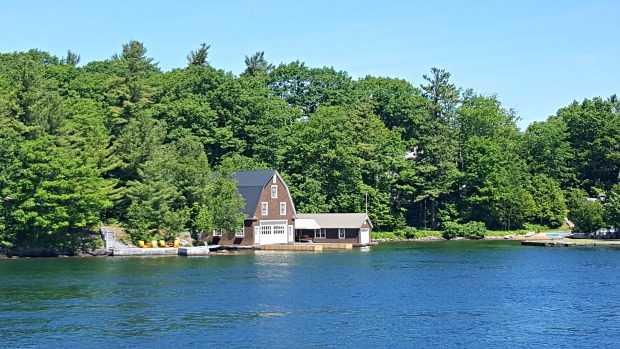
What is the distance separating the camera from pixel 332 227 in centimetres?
7888

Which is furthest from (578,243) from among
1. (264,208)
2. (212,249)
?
(212,249)

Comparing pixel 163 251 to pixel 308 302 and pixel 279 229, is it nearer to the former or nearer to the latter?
pixel 279 229

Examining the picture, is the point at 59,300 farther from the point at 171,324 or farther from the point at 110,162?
the point at 110,162

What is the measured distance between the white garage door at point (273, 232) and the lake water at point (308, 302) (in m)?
10.2

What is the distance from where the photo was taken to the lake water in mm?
33438

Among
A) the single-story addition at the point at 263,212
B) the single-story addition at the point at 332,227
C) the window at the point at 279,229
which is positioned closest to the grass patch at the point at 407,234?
the single-story addition at the point at 332,227

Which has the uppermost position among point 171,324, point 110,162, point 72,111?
point 72,111

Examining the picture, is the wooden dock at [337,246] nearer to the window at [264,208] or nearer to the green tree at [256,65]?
the window at [264,208]

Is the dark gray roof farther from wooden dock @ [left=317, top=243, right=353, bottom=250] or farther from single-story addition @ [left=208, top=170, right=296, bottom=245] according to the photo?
wooden dock @ [left=317, top=243, right=353, bottom=250]

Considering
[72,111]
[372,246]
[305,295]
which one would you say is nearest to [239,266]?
[305,295]

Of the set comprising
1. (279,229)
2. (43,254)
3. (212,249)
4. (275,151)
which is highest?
(275,151)

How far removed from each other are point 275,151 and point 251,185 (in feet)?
52.9

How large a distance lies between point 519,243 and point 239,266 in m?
36.4

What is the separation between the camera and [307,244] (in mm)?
75000
